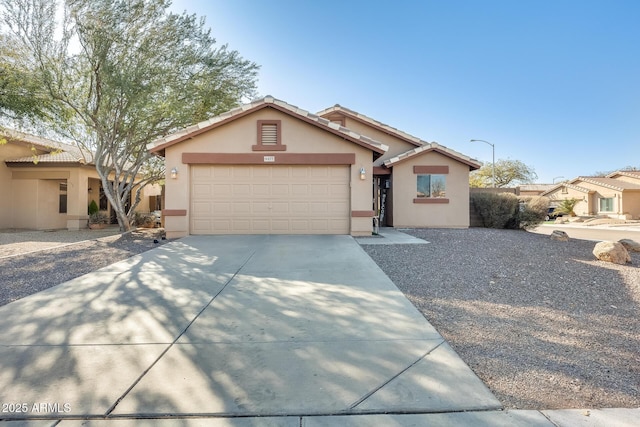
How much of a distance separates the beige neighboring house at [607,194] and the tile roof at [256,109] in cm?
3325

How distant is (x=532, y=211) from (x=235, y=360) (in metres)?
15.3

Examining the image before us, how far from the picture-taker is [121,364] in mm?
2994

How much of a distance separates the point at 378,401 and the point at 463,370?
972 mm

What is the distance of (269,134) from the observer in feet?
37.6

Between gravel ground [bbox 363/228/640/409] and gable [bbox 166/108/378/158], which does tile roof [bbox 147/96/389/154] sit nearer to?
gable [bbox 166/108/378/158]

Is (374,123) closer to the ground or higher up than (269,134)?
higher up

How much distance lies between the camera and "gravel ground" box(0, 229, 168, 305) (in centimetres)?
576

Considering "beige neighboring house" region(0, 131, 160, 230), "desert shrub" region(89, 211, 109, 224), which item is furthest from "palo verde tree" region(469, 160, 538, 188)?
"beige neighboring house" region(0, 131, 160, 230)

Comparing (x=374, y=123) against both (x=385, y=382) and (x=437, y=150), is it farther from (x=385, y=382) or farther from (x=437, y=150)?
(x=385, y=382)

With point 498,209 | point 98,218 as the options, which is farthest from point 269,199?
point 98,218

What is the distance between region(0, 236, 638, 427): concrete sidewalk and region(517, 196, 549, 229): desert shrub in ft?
40.1

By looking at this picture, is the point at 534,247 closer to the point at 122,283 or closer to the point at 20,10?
the point at 122,283

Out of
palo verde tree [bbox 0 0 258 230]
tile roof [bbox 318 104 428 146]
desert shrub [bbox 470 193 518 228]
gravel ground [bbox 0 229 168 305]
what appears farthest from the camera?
tile roof [bbox 318 104 428 146]

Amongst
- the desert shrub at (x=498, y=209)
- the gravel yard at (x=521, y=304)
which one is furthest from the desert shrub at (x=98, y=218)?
the desert shrub at (x=498, y=209)
